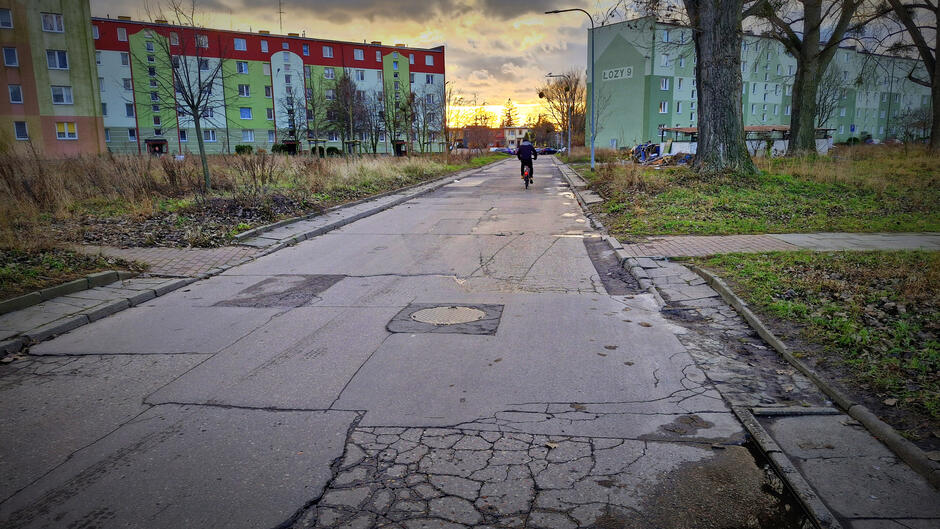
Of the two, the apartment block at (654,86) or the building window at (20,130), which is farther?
the apartment block at (654,86)

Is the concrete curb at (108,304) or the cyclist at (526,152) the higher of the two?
the cyclist at (526,152)

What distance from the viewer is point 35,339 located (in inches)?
227

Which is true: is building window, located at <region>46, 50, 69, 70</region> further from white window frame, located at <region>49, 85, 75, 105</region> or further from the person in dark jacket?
the person in dark jacket

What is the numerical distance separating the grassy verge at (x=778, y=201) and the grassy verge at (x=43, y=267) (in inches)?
368

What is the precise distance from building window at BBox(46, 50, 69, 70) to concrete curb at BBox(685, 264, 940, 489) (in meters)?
53.6

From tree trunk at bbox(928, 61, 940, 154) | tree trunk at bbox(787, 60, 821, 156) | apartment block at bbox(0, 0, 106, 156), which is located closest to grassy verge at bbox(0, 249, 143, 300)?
tree trunk at bbox(787, 60, 821, 156)

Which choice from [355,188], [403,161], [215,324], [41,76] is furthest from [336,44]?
[215,324]

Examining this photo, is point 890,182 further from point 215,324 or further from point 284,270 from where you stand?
point 215,324

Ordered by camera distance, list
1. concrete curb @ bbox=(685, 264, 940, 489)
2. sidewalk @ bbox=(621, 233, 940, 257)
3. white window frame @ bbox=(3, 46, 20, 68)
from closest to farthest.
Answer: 1. concrete curb @ bbox=(685, 264, 940, 489)
2. sidewalk @ bbox=(621, 233, 940, 257)
3. white window frame @ bbox=(3, 46, 20, 68)

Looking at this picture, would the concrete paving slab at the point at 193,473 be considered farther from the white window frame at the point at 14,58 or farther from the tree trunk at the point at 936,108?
the white window frame at the point at 14,58

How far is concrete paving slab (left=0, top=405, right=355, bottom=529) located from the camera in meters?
2.88

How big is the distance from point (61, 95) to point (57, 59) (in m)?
2.72

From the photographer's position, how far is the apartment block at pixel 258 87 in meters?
56.6

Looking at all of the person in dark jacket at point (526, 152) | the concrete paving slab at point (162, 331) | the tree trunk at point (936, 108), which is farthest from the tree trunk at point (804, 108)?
the concrete paving slab at point (162, 331)
